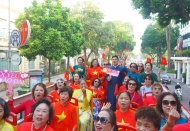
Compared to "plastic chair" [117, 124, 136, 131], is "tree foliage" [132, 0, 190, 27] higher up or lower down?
higher up

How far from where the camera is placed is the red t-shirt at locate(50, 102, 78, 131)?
4344mm

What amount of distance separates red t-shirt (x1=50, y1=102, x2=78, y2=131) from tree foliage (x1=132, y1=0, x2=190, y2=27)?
42.6 ft

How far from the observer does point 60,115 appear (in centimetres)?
438

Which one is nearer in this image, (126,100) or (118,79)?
(126,100)

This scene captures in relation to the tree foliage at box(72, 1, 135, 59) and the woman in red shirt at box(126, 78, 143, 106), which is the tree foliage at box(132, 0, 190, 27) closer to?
the woman in red shirt at box(126, 78, 143, 106)

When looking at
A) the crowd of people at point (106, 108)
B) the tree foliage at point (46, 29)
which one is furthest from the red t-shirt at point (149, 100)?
the tree foliage at point (46, 29)

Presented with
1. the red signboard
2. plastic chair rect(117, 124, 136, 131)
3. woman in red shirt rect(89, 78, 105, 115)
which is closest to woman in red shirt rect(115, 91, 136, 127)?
plastic chair rect(117, 124, 136, 131)

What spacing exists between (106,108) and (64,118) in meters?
1.49

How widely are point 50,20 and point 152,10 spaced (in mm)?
7591

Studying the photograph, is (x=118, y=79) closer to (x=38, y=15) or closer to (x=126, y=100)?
(x=126, y=100)

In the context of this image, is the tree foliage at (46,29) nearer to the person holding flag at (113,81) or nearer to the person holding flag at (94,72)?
the person holding flag at (94,72)

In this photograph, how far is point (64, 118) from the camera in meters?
4.38

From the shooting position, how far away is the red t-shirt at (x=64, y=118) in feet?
14.3

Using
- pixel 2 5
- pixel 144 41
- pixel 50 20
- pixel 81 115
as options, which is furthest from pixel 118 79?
pixel 144 41
